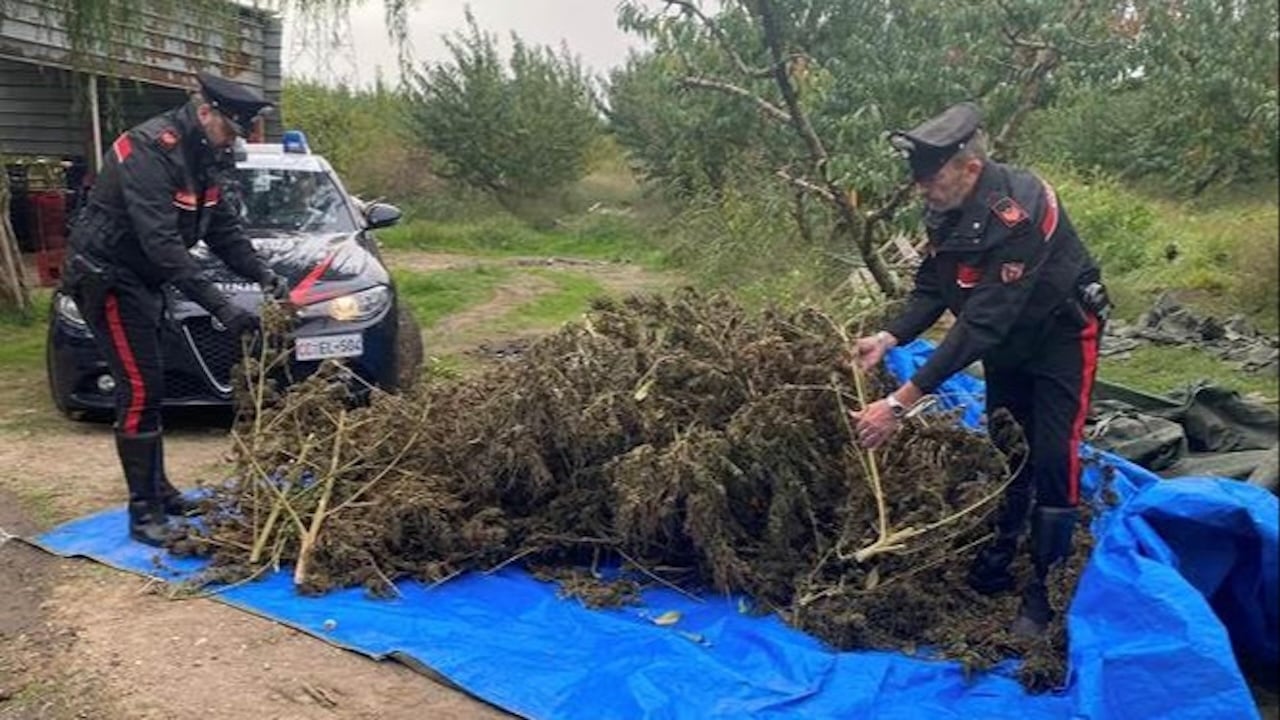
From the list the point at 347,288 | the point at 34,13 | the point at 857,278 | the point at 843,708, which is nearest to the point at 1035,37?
the point at 857,278

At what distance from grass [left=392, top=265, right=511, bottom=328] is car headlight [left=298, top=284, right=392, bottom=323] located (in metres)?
5.06

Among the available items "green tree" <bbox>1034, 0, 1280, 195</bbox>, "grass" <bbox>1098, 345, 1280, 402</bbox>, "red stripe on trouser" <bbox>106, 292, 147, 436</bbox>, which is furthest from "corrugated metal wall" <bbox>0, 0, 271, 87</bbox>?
"grass" <bbox>1098, 345, 1280, 402</bbox>

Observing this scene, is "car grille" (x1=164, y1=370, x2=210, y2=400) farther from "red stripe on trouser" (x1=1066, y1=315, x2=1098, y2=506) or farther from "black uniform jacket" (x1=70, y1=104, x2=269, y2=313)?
"red stripe on trouser" (x1=1066, y1=315, x2=1098, y2=506)

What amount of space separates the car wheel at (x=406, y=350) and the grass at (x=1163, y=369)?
4.70m

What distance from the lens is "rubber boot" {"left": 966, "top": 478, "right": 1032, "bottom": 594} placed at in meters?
4.52

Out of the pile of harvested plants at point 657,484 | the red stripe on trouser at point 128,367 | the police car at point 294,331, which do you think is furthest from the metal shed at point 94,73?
the pile of harvested plants at point 657,484

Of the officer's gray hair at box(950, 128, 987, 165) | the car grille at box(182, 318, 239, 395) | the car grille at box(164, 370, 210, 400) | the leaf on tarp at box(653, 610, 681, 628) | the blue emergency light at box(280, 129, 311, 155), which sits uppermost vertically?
the blue emergency light at box(280, 129, 311, 155)

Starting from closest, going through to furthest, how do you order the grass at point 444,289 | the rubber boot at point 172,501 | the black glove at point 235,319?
the black glove at point 235,319, the rubber boot at point 172,501, the grass at point 444,289

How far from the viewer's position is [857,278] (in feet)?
30.7

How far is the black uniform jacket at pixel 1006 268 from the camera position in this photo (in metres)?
3.83

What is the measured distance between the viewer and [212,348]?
673 cm

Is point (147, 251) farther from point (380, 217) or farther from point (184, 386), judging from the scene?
point (380, 217)

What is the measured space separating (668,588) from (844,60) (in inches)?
156

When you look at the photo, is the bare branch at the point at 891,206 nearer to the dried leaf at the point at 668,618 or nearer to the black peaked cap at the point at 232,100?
the dried leaf at the point at 668,618
